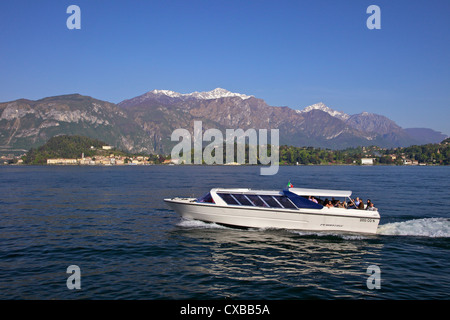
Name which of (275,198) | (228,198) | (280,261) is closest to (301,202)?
(275,198)

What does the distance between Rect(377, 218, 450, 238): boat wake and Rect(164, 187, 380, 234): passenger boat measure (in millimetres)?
2389

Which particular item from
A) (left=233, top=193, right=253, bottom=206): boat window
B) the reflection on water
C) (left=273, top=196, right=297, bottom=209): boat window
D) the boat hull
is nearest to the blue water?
the reflection on water

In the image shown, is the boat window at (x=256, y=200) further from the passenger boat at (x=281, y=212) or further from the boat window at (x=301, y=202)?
the boat window at (x=301, y=202)

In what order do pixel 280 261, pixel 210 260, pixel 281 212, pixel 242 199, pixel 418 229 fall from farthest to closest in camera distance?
pixel 418 229
pixel 242 199
pixel 281 212
pixel 210 260
pixel 280 261

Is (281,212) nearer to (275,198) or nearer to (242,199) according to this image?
(275,198)

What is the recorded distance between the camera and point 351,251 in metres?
20.7

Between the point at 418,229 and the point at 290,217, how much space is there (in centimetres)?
991

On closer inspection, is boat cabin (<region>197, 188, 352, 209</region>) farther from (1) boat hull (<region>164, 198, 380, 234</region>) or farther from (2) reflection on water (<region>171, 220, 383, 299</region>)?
(2) reflection on water (<region>171, 220, 383, 299</region>)

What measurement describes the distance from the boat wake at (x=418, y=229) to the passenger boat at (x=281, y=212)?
239 cm

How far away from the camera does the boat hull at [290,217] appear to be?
23531 mm

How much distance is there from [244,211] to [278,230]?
2.75 meters

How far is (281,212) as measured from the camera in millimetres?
24250
